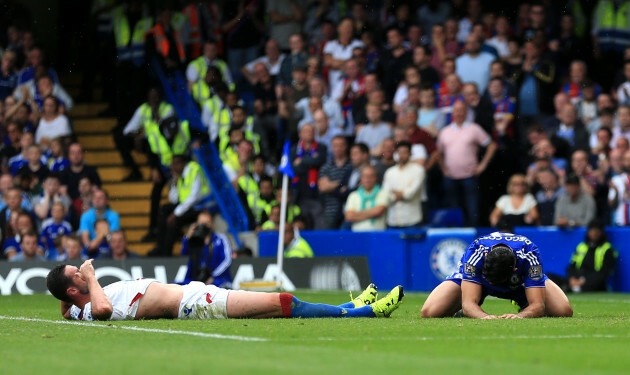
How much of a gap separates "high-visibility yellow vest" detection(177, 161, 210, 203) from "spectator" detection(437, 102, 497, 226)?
5.00 m

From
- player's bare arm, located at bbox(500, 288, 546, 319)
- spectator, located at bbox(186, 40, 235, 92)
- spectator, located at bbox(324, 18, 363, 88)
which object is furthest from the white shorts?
spectator, located at bbox(186, 40, 235, 92)

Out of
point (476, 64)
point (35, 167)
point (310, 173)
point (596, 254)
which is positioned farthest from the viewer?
point (35, 167)

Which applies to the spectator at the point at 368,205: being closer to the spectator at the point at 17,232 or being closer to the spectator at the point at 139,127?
the spectator at the point at 139,127

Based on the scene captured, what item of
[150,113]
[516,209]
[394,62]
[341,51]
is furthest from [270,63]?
[516,209]

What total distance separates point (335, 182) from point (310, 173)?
64 centimetres

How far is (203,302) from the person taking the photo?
439 inches

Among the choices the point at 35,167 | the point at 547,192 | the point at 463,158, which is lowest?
the point at 547,192

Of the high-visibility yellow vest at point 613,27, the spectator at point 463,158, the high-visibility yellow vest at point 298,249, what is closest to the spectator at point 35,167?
the high-visibility yellow vest at point 298,249

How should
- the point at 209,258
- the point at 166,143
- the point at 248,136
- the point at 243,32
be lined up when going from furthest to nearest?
the point at 243,32
the point at 166,143
the point at 248,136
the point at 209,258

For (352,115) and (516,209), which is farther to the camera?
(352,115)

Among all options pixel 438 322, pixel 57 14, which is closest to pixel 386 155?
pixel 438 322

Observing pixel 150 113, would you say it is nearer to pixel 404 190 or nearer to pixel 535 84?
pixel 404 190

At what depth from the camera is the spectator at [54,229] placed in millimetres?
21703

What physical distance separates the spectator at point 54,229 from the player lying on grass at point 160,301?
10461 millimetres
